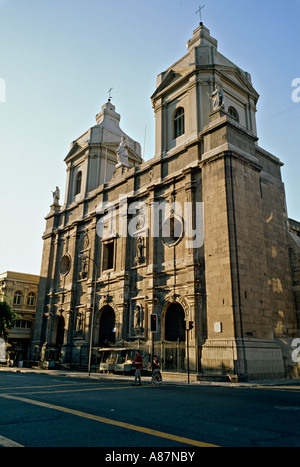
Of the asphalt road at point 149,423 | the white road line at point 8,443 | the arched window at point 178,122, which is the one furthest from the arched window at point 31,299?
the white road line at point 8,443

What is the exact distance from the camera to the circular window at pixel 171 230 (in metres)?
25.2

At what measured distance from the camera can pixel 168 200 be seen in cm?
2653

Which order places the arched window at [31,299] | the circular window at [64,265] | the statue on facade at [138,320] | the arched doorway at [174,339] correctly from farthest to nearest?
the arched window at [31,299] → the circular window at [64,265] → the statue on facade at [138,320] → the arched doorway at [174,339]

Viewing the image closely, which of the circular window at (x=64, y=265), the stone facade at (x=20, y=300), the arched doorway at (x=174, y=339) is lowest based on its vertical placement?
the arched doorway at (x=174, y=339)

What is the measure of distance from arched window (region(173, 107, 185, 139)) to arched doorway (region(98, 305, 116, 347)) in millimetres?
15735

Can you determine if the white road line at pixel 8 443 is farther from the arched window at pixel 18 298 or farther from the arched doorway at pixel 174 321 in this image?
the arched window at pixel 18 298

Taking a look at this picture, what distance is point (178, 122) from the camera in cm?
2911

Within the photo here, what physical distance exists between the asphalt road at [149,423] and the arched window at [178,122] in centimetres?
2254

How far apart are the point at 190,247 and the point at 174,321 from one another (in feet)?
18.5

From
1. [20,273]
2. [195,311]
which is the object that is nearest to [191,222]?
[195,311]

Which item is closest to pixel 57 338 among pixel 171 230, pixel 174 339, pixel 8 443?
pixel 174 339

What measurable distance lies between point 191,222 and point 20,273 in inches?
1243

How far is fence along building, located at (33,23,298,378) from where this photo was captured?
1977 cm
